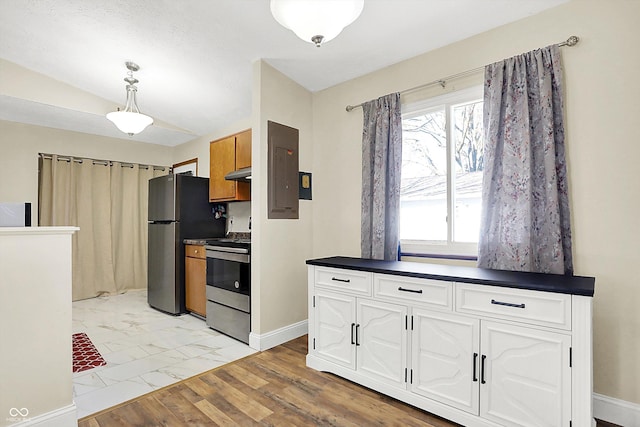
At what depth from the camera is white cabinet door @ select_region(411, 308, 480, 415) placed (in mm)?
1865

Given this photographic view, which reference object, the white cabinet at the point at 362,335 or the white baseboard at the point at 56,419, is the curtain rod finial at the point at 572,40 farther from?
the white baseboard at the point at 56,419

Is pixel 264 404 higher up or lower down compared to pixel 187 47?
lower down

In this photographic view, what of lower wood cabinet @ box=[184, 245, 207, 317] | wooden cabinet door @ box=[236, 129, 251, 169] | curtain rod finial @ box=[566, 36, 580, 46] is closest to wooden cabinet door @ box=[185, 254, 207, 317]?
lower wood cabinet @ box=[184, 245, 207, 317]

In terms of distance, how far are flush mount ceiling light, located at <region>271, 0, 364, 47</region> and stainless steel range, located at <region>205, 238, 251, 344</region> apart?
80.4 inches

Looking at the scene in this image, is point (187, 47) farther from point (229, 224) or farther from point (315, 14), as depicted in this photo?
point (229, 224)

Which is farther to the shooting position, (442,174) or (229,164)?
(229,164)

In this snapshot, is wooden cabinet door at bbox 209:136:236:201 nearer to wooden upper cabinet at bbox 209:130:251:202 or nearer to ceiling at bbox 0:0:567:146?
wooden upper cabinet at bbox 209:130:251:202

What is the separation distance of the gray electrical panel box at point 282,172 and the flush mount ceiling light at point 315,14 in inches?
57.9

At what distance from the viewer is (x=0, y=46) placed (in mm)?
3264

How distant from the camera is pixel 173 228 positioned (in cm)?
412

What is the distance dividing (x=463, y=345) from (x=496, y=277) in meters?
0.44

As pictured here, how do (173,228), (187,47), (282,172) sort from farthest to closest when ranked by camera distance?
(173,228) < (282,172) < (187,47)

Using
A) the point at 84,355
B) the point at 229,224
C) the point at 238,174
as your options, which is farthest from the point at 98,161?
the point at 84,355

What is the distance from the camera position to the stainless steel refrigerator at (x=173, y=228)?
13.5 ft
